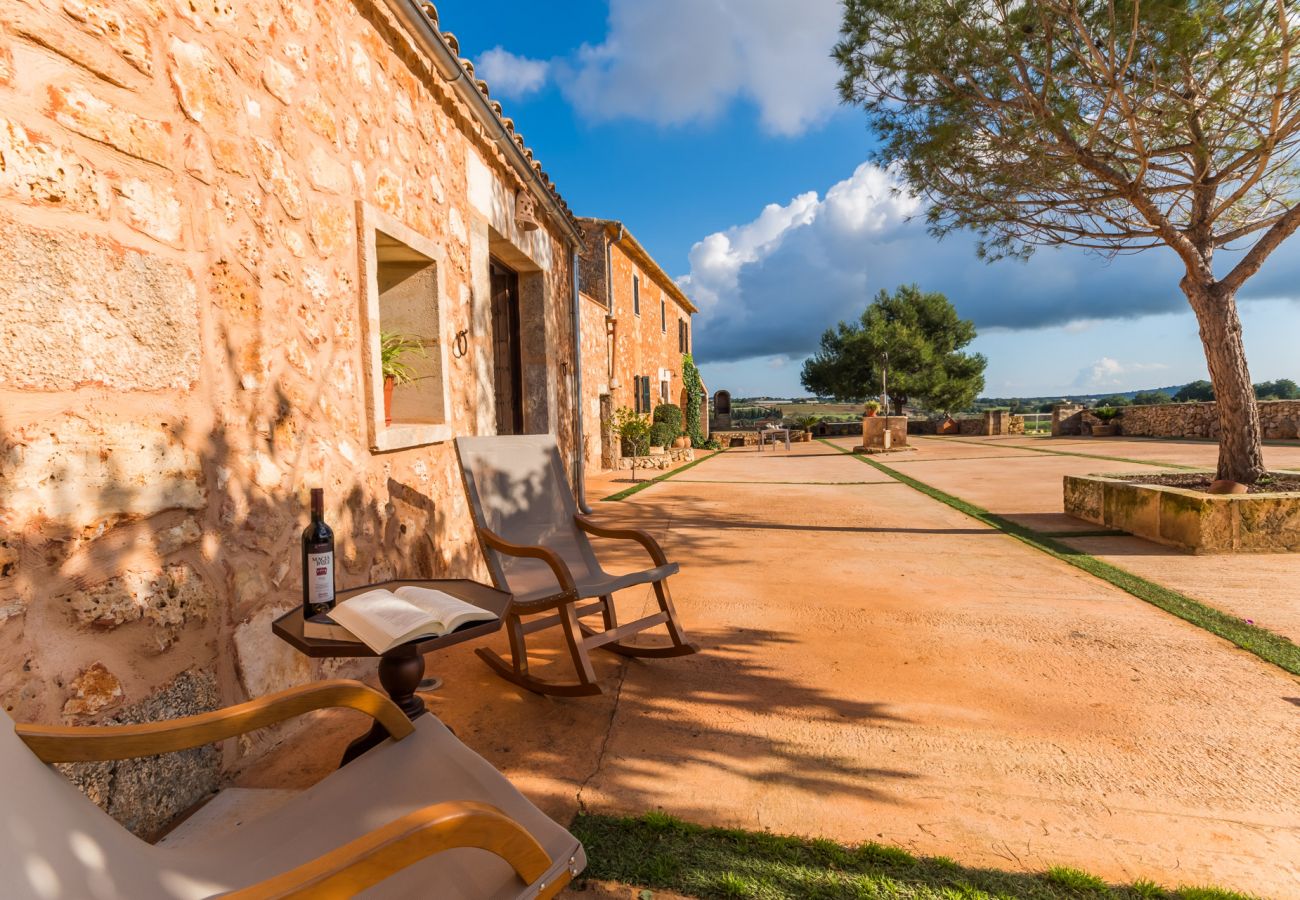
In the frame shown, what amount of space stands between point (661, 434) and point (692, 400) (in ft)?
17.6

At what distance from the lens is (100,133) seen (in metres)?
1.53

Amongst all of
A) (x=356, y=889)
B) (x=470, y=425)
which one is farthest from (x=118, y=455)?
(x=470, y=425)

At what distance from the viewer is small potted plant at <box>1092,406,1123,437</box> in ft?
58.0

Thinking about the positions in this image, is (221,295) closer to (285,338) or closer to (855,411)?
(285,338)

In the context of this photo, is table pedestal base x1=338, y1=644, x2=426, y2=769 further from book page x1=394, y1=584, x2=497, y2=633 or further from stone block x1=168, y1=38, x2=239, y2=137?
stone block x1=168, y1=38, x2=239, y2=137

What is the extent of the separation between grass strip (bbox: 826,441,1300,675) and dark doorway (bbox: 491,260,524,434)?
4.45 metres

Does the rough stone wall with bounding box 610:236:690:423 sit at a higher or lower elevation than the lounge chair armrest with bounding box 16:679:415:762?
higher

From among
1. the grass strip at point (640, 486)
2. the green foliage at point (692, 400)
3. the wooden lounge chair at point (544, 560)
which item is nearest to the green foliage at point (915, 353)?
the green foliage at point (692, 400)

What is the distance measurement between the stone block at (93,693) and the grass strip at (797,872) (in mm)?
1170

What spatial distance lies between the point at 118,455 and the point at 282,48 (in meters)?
1.66

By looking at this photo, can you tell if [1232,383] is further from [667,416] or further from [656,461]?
[667,416]

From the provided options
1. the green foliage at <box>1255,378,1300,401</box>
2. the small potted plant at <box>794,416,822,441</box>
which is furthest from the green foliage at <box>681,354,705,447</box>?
the green foliage at <box>1255,378,1300,401</box>

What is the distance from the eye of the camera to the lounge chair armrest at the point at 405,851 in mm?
753

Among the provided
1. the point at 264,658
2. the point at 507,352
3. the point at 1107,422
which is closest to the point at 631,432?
the point at 507,352
